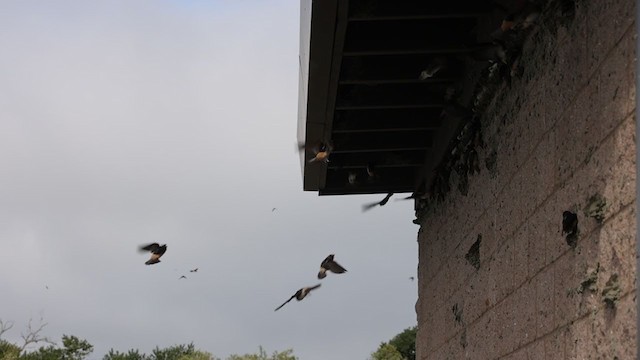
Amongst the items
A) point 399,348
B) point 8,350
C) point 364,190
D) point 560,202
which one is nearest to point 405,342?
point 399,348

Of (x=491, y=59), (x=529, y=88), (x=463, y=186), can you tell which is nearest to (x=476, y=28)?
(x=491, y=59)

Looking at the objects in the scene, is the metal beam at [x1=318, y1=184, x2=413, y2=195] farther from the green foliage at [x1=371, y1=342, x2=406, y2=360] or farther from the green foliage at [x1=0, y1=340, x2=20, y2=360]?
the green foliage at [x1=371, y1=342, x2=406, y2=360]

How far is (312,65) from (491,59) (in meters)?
0.91

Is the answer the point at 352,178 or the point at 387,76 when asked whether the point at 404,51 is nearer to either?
the point at 387,76

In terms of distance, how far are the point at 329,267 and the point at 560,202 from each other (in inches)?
86.0

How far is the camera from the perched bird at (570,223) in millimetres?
3336

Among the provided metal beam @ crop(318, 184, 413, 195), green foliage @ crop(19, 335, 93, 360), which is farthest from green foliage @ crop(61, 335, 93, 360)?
metal beam @ crop(318, 184, 413, 195)

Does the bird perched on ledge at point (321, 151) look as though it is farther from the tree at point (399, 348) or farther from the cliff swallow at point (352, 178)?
the tree at point (399, 348)

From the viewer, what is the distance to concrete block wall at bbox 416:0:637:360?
2916 mm

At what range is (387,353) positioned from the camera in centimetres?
5044

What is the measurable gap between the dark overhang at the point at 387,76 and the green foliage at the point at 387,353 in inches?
1740

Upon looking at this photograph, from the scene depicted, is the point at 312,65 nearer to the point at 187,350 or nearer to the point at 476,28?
the point at 476,28

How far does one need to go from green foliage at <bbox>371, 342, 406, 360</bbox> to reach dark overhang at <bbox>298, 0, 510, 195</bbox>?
44.2 meters

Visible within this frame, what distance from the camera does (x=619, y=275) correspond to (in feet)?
9.53
